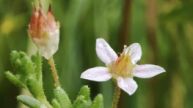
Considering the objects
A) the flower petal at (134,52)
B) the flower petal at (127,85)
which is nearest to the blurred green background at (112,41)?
the flower petal at (134,52)

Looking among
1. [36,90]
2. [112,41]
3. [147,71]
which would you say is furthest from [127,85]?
[112,41]

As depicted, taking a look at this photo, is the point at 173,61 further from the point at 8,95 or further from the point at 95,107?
the point at 95,107

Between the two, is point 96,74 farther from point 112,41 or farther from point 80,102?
point 112,41

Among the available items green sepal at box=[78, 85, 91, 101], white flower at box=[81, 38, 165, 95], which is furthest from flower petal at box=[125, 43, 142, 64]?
green sepal at box=[78, 85, 91, 101]

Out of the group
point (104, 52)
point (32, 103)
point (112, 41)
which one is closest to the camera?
point (32, 103)

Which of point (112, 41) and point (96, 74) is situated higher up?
point (112, 41)

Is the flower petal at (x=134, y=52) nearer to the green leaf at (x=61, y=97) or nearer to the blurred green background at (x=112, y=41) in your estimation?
the green leaf at (x=61, y=97)
